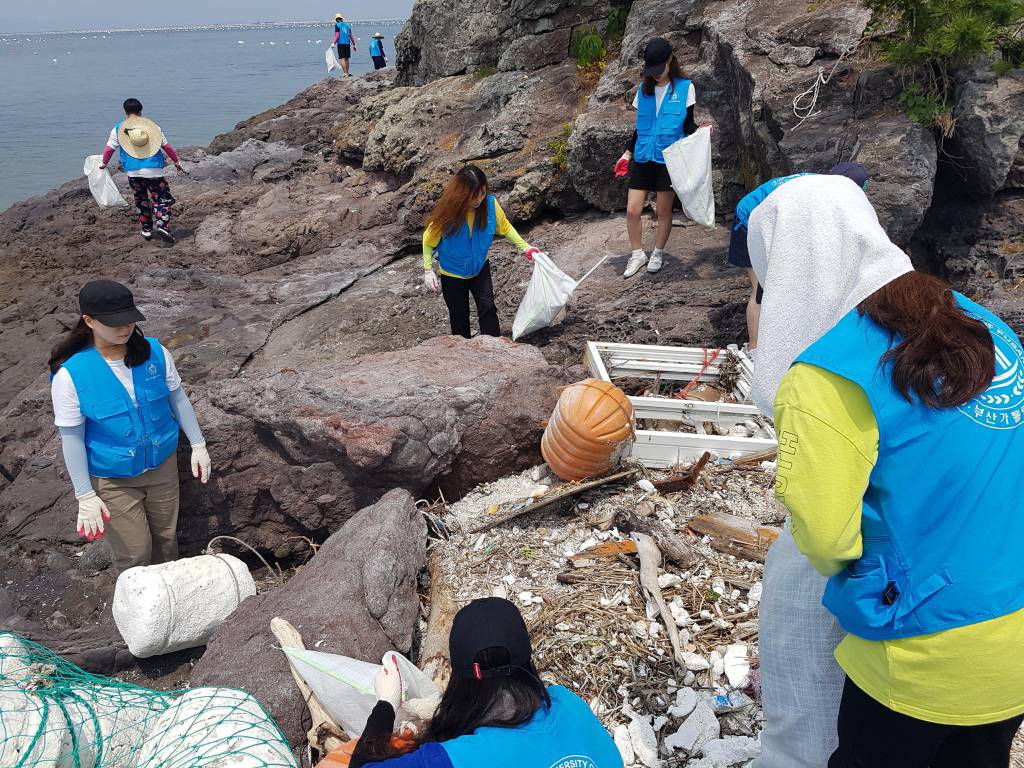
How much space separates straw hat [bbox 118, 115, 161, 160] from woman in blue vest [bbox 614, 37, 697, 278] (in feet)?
24.3

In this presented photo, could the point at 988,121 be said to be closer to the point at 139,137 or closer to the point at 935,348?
the point at 935,348

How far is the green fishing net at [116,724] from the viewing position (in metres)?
2.40

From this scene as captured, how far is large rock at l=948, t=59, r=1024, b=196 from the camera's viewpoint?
5160mm

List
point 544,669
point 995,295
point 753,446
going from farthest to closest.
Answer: point 995,295 → point 753,446 → point 544,669

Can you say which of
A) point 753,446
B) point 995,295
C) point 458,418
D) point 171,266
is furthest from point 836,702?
point 171,266

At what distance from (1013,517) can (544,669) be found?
201 cm

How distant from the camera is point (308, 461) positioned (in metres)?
4.57

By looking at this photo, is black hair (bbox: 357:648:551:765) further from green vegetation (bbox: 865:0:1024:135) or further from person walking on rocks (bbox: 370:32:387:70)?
person walking on rocks (bbox: 370:32:387:70)

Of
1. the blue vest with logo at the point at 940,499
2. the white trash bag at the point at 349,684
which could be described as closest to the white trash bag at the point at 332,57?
the white trash bag at the point at 349,684

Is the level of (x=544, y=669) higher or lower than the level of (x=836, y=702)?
lower

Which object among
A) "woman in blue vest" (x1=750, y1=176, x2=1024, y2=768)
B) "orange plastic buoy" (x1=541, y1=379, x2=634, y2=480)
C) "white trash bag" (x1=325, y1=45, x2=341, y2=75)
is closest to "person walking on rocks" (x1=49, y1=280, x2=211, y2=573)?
"orange plastic buoy" (x1=541, y1=379, x2=634, y2=480)

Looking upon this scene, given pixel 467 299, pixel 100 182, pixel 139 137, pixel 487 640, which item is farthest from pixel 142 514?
pixel 100 182

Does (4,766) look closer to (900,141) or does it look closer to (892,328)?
(892,328)

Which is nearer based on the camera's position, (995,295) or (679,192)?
(995,295)
